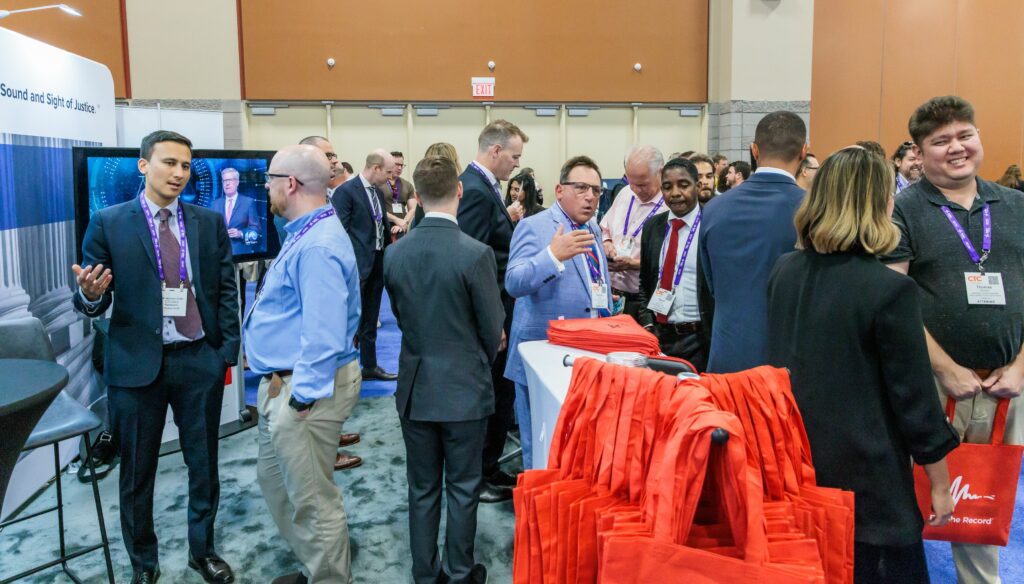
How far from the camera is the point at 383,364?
579 cm

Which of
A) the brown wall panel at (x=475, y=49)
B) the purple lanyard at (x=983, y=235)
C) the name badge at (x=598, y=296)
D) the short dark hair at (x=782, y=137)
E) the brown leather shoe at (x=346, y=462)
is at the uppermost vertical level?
the brown wall panel at (x=475, y=49)

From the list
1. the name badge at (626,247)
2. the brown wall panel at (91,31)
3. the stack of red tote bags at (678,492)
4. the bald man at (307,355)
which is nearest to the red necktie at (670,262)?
the name badge at (626,247)

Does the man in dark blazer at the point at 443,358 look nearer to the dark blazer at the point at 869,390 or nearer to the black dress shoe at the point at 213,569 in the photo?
Answer: the black dress shoe at the point at 213,569

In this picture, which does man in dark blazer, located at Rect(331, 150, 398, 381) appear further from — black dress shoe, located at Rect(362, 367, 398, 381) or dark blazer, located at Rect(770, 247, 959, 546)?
dark blazer, located at Rect(770, 247, 959, 546)

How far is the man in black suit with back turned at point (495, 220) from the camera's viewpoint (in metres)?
3.18

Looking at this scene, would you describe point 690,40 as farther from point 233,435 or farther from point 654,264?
point 233,435

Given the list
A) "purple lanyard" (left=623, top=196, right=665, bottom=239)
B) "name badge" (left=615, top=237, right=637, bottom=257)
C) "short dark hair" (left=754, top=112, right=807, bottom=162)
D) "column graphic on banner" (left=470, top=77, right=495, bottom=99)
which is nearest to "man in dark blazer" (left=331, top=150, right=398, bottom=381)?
"purple lanyard" (left=623, top=196, right=665, bottom=239)

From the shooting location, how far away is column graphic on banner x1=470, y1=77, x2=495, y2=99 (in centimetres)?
959

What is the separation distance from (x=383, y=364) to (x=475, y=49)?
18.0 feet

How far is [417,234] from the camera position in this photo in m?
2.40

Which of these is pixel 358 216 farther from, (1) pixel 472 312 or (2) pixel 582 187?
(1) pixel 472 312

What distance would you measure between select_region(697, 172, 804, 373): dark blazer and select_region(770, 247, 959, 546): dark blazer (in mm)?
666

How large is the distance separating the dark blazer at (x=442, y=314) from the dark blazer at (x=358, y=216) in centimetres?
268

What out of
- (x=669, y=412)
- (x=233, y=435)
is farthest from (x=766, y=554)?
(x=233, y=435)
